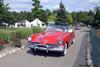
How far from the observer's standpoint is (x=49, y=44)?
14.7 m

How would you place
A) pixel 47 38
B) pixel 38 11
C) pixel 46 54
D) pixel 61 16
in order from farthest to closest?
1. pixel 38 11
2. pixel 61 16
3. pixel 46 54
4. pixel 47 38

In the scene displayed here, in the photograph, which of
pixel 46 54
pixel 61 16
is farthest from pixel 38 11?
pixel 46 54

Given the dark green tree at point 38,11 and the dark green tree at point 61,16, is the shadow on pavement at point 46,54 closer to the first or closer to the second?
the dark green tree at point 61,16

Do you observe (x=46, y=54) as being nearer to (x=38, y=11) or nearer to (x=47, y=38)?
(x=47, y=38)

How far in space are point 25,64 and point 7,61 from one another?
1084 millimetres

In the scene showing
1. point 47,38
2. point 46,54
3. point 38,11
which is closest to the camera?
point 47,38

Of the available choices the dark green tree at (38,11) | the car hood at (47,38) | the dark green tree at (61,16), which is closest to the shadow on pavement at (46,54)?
the car hood at (47,38)

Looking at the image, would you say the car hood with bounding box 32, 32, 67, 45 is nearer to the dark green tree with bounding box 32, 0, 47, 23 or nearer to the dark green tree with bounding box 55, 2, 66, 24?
the dark green tree with bounding box 55, 2, 66, 24

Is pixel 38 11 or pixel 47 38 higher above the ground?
pixel 47 38

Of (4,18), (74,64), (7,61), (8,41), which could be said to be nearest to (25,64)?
(7,61)

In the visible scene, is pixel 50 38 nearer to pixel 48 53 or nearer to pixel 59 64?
pixel 48 53

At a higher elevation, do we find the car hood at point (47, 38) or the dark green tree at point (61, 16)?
the car hood at point (47, 38)

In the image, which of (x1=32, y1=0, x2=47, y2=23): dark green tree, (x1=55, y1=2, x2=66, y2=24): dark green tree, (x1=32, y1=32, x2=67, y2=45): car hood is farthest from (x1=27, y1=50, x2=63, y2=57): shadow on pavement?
(x1=32, y1=0, x2=47, y2=23): dark green tree

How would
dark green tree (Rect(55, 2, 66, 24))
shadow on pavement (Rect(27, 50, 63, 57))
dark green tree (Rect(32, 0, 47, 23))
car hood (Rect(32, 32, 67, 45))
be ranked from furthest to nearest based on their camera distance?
dark green tree (Rect(32, 0, 47, 23))
dark green tree (Rect(55, 2, 66, 24))
shadow on pavement (Rect(27, 50, 63, 57))
car hood (Rect(32, 32, 67, 45))
